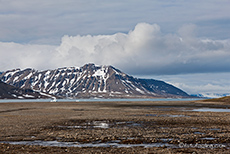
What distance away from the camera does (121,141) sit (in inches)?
1081

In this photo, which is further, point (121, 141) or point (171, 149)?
point (121, 141)

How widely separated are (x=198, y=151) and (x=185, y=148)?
4.53 ft

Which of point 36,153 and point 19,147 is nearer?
point 36,153

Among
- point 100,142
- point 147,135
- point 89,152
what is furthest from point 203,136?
point 89,152

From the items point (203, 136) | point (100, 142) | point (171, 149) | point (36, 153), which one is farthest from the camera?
point (203, 136)

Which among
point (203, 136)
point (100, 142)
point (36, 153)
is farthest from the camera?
point (203, 136)

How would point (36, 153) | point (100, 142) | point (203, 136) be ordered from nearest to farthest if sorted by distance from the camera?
point (36, 153) < point (100, 142) < point (203, 136)

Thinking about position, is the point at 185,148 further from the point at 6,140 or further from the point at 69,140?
the point at 6,140

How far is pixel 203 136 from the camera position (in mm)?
30312

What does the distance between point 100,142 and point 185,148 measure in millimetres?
7819

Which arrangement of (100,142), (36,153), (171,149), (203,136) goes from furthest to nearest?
(203,136), (100,142), (171,149), (36,153)

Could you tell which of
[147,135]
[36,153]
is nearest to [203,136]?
[147,135]

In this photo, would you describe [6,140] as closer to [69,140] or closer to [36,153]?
[69,140]

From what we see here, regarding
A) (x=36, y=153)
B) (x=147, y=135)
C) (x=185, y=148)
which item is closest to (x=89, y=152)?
(x=36, y=153)
